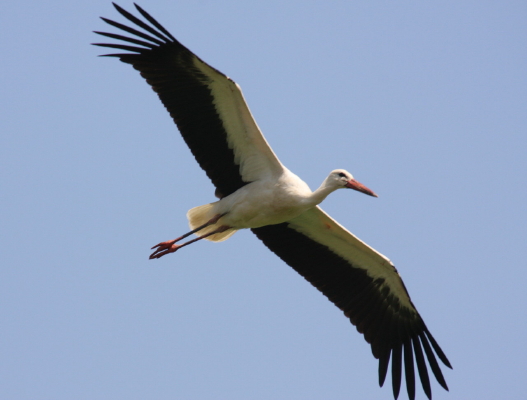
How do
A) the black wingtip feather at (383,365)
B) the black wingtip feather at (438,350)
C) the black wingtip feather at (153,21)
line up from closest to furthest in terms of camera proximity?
the black wingtip feather at (153,21), the black wingtip feather at (438,350), the black wingtip feather at (383,365)

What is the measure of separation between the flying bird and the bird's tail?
0.01 m

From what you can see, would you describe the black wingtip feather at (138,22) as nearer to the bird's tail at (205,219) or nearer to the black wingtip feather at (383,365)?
the bird's tail at (205,219)

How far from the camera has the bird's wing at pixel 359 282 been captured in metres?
9.81

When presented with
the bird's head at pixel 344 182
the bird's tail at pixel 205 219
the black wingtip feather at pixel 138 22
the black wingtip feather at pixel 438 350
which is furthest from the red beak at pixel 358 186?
the black wingtip feather at pixel 138 22

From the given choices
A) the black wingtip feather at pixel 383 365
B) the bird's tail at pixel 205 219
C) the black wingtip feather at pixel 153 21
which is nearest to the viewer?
the black wingtip feather at pixel 153 21

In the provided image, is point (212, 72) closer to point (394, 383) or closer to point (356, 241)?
point (356, 241)

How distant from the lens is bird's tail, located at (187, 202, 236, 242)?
9398 mm

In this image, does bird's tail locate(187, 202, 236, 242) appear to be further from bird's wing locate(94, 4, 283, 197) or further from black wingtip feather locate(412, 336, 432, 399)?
black wingtip feather locate(412, 336, 432, 399)

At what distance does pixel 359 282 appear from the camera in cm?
1002

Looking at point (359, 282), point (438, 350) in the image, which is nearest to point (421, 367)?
point (438, 350)

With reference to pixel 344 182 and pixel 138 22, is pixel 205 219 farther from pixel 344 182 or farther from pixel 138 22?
pixel 138 22

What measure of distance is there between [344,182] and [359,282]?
1.67 meters

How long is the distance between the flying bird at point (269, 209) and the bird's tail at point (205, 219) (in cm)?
1

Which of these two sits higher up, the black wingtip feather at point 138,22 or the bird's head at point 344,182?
the black wingtip feather at point 138,22
